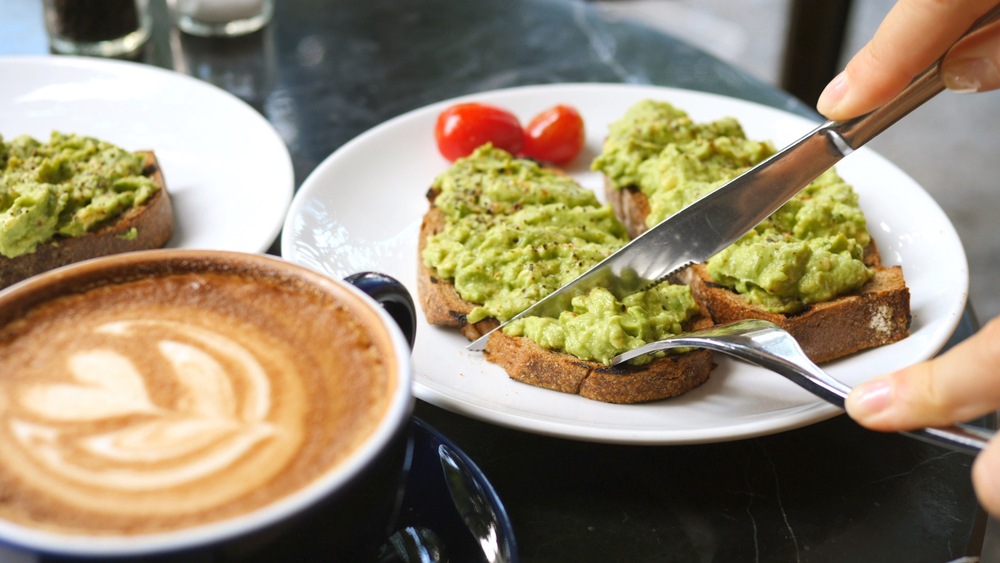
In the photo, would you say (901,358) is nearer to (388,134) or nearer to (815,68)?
(388,134)

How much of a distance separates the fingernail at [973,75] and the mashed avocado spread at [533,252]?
0.77m

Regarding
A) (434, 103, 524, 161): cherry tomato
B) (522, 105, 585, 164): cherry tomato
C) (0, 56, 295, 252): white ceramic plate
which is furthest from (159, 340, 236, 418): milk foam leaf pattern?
(522, 105, 585, 164): cherry tomato

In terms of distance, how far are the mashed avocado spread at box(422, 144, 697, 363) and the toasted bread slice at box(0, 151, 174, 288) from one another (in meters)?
0.84

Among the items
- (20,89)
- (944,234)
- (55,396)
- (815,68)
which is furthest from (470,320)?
(815,68)

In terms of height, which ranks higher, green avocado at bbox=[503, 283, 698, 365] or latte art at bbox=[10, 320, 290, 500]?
latte art at bbox=[10, 320, 290, 500]

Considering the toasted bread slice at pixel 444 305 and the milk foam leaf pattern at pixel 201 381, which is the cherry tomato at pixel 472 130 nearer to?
the toasted bread slice at pixel 444 305

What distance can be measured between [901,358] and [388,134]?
1.82 m

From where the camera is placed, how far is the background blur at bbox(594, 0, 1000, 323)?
18.5 ft

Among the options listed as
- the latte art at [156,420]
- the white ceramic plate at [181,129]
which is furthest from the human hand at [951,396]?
the white ceramic plate at [181,129]

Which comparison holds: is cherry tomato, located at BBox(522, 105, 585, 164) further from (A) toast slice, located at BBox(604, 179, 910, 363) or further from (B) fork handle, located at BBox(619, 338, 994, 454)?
(B) fork handle, located at BBox(619, 338, 994, 454)

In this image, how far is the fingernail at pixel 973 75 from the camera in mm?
1611

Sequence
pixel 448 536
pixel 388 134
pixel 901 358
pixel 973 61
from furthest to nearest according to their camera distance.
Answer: pixel 388 134 < pixel 901 358 < pixel 973 61 < pixel 448 536

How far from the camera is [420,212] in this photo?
8.36 ft

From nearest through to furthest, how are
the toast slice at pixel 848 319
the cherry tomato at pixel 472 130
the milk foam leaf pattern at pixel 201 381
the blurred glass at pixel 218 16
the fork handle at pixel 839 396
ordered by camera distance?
the milk foam leaf pattern at pixel 201 381, the fork handle at pixel 839 396, the toast slice at pixel 848 319, the cherry tomato at pixel 472 130, the blurred glass at pixel 218 16
